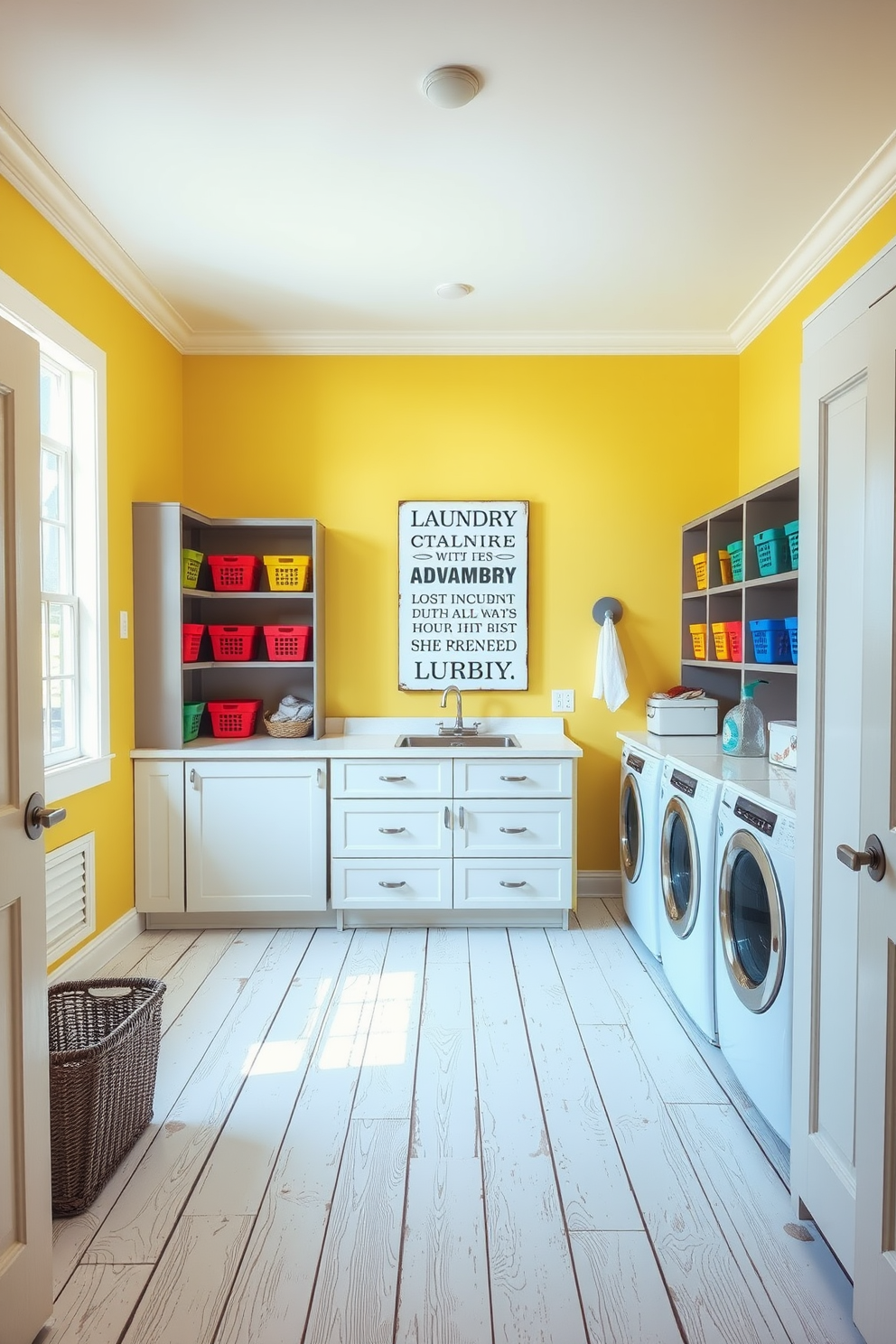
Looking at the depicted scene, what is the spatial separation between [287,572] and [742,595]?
205 centimetres

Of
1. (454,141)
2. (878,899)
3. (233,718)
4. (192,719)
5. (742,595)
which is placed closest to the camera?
(878,899)

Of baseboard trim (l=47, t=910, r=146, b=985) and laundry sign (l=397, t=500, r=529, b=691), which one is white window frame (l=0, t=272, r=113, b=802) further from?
laundry sign (l=397, t=500, r=529, b=691)

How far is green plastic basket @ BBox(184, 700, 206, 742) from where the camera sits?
12.4ft

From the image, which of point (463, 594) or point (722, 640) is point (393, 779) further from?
point (722, 640)

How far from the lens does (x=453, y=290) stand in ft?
11.6

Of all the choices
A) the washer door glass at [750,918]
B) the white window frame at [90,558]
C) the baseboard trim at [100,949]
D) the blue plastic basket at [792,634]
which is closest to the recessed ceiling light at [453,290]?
the white window frame at [90,558]

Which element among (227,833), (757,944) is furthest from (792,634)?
(227,833)

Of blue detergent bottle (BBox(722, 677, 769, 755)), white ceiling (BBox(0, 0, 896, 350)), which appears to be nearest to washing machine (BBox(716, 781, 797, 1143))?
blue detergent bottle (BBox(722, 677, 769, 755))

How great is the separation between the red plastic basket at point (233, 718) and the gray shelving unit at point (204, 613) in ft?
0.33

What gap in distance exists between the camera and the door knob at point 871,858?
1.40 meters

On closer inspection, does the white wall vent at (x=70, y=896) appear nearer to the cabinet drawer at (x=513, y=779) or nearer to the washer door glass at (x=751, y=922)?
the cabinet drawer at (x=513, y=779)

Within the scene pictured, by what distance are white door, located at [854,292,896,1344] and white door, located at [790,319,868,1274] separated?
67 mm

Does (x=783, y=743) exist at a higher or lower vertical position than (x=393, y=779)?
higher

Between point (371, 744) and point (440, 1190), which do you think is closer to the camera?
point (440, 1190)
